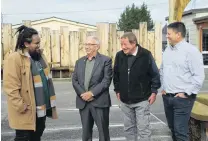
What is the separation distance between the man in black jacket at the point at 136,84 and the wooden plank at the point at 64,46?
10.7 meters

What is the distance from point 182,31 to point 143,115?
4.12ft

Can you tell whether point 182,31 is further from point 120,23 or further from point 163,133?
point 120,23

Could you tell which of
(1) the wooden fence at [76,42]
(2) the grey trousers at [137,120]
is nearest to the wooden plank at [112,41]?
(1) the wooden fence at [76,42]

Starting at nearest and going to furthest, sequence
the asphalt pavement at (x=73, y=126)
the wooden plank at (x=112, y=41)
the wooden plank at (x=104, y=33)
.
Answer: the asphalt pavement at (x=73, y=126)
the wooden plank at (x=104, y=33)
the wooden plank at (x=112, y=41)

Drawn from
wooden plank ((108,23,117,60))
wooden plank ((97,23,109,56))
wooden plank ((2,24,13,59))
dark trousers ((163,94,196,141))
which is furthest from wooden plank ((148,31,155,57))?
dark trousers ((163,94,196,141))

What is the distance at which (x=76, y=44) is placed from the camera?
50.5ft

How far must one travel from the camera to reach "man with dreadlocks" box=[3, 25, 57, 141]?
407 cm

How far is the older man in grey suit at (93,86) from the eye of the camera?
486 centimetres

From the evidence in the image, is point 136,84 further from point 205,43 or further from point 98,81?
point 205,43

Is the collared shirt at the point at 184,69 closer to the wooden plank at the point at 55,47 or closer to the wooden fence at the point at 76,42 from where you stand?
the wooden fence at the point at 76,42

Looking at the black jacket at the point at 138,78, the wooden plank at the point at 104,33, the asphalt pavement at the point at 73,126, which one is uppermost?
the wooden plank at the point at 104,33

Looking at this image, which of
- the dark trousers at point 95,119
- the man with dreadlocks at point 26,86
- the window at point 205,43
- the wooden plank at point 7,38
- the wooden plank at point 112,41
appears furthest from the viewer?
the window at point 205,43

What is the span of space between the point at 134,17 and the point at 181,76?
4318cm

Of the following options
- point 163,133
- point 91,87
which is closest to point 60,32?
point 163,133
